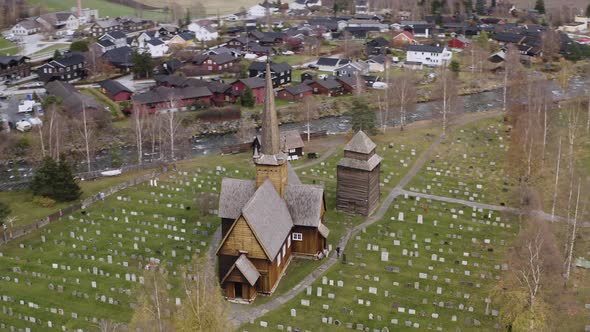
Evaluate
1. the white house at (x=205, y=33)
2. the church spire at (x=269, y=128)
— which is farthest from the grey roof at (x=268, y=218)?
the white house at (x=205, y=33)

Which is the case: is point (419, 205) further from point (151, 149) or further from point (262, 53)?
point (262, 53)

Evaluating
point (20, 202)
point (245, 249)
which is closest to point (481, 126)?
point (245, 249)

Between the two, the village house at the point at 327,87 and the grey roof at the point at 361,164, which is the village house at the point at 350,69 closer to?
the village house at the point at 327,87

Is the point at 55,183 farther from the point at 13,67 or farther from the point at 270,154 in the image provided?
the point at 13,67

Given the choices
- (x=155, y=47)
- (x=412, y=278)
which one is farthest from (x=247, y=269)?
(x=155, y=47)

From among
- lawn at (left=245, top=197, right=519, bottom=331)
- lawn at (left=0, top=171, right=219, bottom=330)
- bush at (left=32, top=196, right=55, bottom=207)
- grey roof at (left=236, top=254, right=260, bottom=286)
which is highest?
grey roof at (left=236, top=254, right=260, bottom=286)

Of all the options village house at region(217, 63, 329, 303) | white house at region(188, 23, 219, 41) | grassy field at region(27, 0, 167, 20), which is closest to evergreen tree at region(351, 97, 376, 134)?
village house at region(217, 63, 329, 303)

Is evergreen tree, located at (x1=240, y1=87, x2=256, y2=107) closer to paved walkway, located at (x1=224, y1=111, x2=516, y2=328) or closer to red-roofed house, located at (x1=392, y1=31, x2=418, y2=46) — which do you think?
paved walkway, located at (x1=224, y1=111, x2=516, y2=328)
